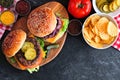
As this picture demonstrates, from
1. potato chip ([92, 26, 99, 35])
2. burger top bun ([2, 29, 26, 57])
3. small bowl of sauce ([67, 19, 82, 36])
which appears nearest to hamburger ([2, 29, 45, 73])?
burger top bun ([2, 29, 26, 57])

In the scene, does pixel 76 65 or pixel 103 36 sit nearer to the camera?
pixel 103 36

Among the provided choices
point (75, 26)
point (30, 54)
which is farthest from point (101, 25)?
point (30, 54)

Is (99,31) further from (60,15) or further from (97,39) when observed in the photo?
(60,15)

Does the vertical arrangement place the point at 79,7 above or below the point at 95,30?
above

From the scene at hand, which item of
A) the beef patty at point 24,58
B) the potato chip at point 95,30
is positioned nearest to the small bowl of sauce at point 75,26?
the potato chip at point 95,30

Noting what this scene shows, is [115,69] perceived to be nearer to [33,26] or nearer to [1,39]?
[33,26]

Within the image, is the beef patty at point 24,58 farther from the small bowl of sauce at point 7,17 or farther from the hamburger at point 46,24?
the small bowl of sauce at point 7,17

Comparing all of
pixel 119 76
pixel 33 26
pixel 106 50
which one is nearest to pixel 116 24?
pixel 106 50
